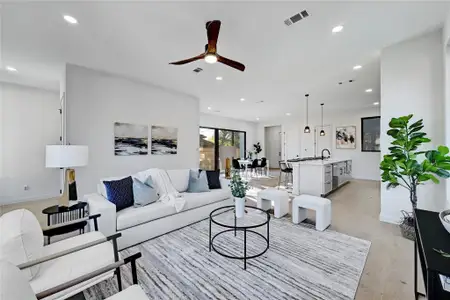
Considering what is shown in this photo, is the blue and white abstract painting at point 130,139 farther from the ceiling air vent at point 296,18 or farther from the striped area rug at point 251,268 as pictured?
the ceiling air vent at point 296,18

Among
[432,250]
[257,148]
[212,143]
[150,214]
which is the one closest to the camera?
[432,250]

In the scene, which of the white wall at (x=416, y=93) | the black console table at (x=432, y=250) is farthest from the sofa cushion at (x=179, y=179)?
the white wall at (x=416, y=93)

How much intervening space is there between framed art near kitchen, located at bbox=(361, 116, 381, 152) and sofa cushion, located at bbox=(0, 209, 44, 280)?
10.0 m

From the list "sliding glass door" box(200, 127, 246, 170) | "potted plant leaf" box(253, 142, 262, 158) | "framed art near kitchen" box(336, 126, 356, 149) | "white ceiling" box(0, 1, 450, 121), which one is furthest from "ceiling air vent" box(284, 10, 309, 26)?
"potted plant leaf" box(253, 142, 262, 158)

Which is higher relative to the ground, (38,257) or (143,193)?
(143,193)

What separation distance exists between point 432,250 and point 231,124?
10.2 meters

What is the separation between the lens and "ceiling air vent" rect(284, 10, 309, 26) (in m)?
2.50

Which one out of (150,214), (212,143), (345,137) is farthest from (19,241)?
(345,137)

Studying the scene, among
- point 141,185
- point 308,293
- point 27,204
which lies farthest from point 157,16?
point 27,204

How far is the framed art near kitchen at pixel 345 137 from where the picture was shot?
8.73 m

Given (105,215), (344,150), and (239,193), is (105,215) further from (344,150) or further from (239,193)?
(344,150)

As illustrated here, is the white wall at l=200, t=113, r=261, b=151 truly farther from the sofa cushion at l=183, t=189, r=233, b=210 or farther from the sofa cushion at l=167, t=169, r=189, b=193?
the sofa cushion at l=183, t=189, r=233, b=210

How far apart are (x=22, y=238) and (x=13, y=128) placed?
5.37 m

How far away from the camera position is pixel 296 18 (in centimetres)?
259
